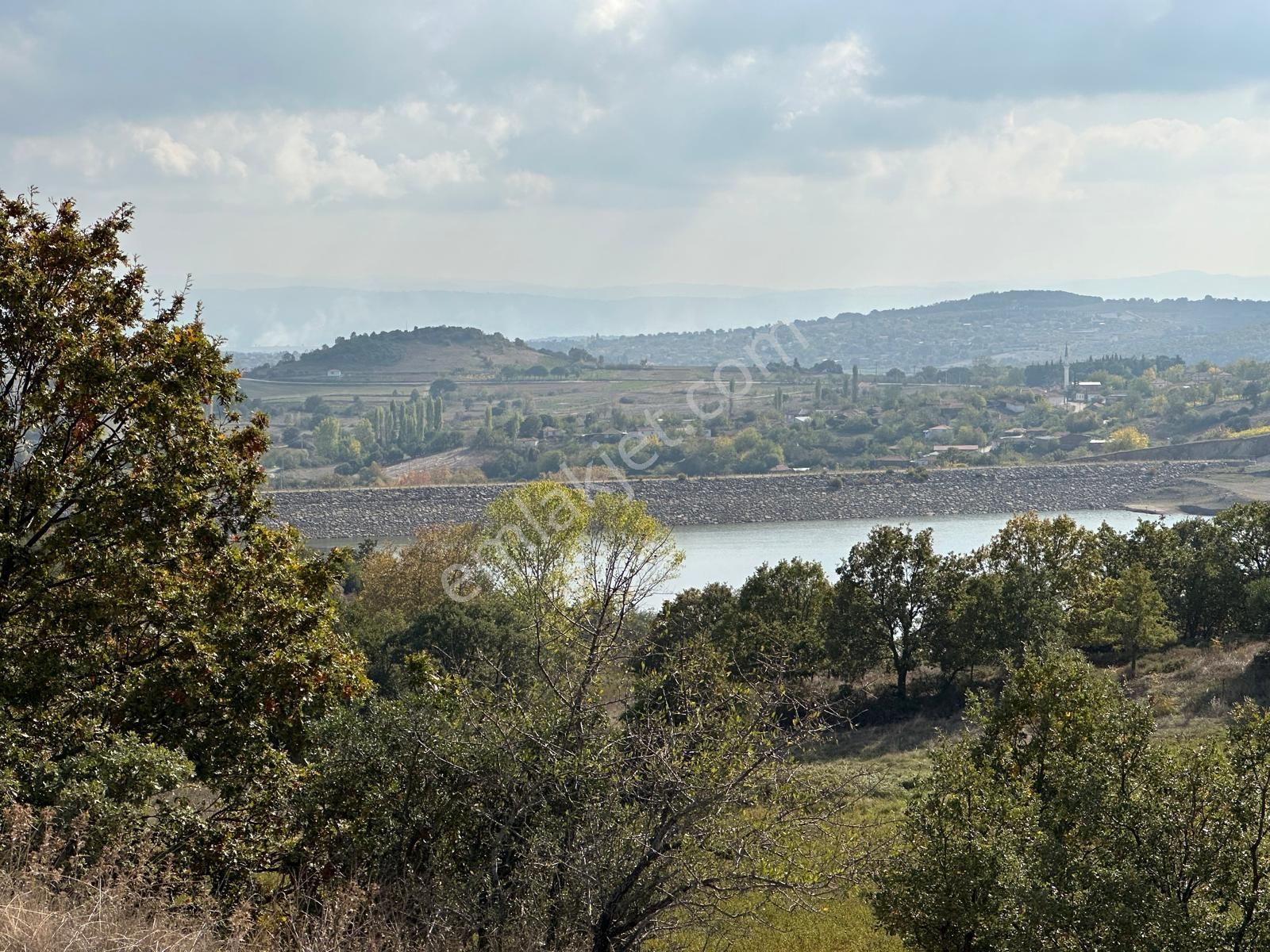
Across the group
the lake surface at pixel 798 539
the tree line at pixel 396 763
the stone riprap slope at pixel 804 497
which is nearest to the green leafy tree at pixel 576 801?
the tree line at pixel 396 763

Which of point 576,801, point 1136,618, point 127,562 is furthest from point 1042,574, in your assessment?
point 127,562

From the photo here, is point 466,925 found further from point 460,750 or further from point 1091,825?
point 1091,825

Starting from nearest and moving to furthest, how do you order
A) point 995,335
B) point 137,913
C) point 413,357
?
point 137,913, point 413,357, point 995,335

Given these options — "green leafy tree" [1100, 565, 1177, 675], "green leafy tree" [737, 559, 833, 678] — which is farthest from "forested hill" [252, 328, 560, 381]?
"green leafy tree" [1100, 565, 1177, 675]

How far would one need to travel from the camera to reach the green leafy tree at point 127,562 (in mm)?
5238

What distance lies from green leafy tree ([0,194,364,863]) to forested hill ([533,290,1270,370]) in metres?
132

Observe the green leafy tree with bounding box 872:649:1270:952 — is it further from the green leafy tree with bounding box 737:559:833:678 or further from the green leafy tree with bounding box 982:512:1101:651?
the green leafy tree with bounding box 982:512:1101:651

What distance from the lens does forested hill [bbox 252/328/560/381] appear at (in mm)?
121000

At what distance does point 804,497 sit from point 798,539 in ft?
32.5

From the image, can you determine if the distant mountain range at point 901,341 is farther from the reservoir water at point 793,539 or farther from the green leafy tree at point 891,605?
the green leafy tree at point 891,605

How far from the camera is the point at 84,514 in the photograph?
205 inches

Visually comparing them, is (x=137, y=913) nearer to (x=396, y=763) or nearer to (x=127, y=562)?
(x=396, y=763)

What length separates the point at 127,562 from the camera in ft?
17.2

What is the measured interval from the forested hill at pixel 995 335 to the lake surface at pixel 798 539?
7954 centimetres
